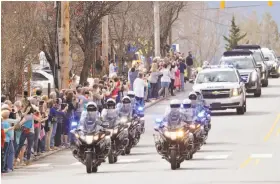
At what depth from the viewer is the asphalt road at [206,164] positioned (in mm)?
27844

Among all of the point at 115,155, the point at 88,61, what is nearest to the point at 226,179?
the point at 115,155

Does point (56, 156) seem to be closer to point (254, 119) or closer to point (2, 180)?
point (2, 180)

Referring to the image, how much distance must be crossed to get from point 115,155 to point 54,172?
268 cm

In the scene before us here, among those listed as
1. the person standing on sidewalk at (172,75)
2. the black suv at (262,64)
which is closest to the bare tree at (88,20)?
the person standing on sidewalk at (172,75)

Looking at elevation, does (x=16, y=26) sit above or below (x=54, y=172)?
above

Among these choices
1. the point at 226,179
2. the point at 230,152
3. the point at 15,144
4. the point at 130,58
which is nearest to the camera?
the point at 226,179

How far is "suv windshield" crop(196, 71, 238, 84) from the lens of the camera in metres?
50.2

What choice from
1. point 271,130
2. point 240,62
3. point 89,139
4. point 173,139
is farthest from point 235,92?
point 89,139

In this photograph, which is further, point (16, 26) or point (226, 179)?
point (16, 26)

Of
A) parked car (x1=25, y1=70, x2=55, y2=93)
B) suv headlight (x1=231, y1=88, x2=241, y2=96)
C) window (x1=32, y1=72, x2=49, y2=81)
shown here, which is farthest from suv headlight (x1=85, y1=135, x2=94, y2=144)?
window (x1=32, y1=72, x2=49, y2=81)

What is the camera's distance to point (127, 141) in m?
33.8

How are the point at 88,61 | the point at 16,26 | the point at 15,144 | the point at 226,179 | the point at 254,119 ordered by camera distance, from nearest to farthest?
the point at 226,179 → the point at 15,144 → the point at 16,26 → the point at 254,119 → the point at 88,61

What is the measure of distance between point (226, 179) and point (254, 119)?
20293mm

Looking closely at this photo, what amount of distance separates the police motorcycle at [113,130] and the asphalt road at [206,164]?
313mm
